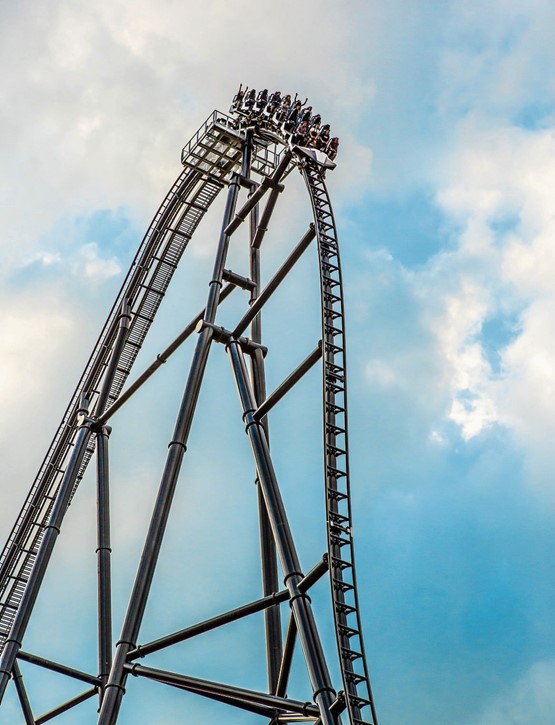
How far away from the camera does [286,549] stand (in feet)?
32.0

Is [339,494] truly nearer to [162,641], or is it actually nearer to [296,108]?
[162,641]

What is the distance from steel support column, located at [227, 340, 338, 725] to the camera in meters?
8.70

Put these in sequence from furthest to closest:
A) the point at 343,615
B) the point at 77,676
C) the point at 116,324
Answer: the point at 116,324
the point at 77,676
the point at 343,615

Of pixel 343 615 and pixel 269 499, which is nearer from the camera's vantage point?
pixel 343 615

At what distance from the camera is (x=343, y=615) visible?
8992 mm

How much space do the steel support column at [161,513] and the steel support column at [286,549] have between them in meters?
0.49

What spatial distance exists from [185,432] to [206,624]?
2.19m

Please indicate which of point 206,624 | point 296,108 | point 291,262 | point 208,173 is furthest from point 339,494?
point 208,173

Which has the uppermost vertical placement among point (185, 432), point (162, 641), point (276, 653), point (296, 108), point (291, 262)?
point (296, 108)

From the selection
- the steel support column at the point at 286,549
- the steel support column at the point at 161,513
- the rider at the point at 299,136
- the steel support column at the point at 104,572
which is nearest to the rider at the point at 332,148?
the rider at the point at 299,136

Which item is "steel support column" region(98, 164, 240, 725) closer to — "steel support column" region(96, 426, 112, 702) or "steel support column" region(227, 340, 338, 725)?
"steel support column" region(227, 340, 338, 725)

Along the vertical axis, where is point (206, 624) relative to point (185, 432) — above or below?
below

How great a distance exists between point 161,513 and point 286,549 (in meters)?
1.52

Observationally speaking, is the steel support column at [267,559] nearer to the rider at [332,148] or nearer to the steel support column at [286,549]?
the steel support column at [286,549]
